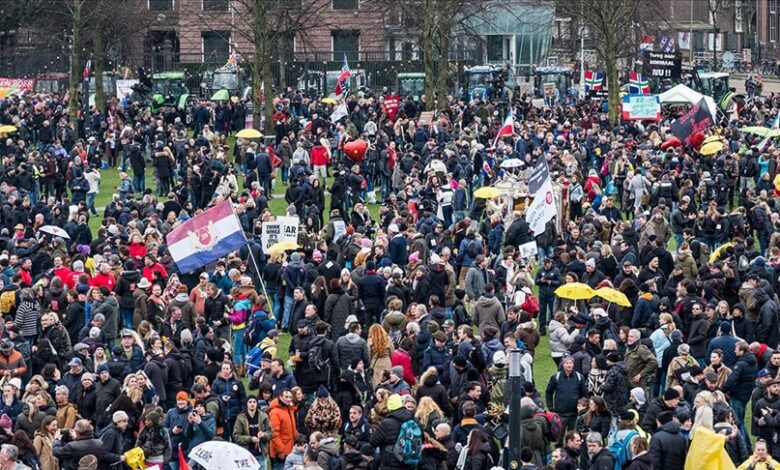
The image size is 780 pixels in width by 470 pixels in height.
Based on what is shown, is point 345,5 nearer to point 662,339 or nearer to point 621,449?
point 662,339

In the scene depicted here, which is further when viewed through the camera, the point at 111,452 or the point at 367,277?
the point at 367,277

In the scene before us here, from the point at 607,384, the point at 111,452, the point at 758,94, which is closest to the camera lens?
the point at 111,452

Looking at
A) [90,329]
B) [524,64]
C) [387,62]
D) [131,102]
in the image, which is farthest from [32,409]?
[524,64]

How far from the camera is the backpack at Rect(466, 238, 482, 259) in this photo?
27.9 m

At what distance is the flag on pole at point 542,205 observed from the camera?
28188mm

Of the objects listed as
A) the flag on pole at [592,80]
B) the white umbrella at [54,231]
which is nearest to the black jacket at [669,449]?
the white umbrella at [54,231]

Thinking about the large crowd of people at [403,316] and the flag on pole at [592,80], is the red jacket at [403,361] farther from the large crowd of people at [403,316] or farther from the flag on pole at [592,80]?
the flag on pole at [592,80]

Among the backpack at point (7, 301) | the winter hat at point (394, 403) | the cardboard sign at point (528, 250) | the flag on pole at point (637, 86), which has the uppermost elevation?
the flag on pole at point (637, 86)

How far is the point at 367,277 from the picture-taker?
2550 centimetres

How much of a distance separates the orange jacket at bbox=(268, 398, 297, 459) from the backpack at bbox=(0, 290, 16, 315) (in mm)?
7144

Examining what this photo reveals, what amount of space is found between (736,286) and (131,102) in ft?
107

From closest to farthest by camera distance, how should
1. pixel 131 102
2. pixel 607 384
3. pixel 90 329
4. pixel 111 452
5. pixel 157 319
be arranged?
pixel 111 452 < pixel 607 384 < pixel 90 329 < pixel 157 319 < pixel 131 102

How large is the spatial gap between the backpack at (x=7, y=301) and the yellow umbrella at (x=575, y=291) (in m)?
7.54

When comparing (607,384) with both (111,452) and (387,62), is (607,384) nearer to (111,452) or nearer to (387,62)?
(111,452)
